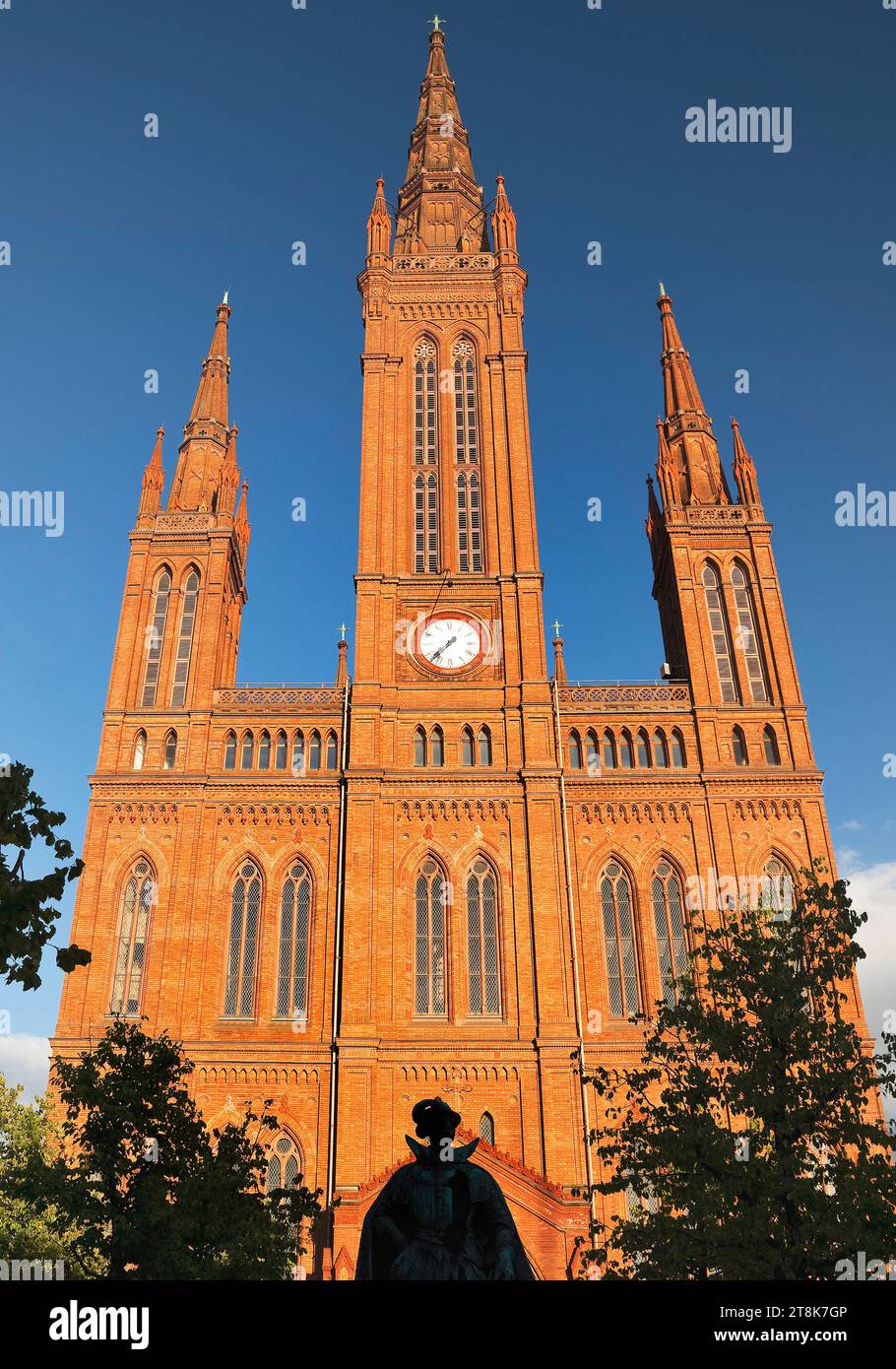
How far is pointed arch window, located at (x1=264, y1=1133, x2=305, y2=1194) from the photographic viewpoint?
32.3 metres

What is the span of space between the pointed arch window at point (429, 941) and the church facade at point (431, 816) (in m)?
0.10

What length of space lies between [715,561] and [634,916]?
49.6ft

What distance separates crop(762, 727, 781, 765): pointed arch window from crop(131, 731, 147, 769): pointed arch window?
22468 mm

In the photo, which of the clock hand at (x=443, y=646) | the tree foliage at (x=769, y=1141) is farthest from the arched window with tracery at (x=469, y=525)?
the tree foliage at (x=769, y=1141)

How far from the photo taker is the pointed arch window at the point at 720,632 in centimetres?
4072

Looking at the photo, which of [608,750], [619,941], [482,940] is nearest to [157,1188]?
[482,940]

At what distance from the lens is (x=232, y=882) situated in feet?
121

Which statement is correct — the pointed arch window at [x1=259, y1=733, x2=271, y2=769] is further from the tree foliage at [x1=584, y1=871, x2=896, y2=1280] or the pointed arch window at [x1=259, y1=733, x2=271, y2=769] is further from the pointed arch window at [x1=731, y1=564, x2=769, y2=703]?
the tree foliage at [x1=584, y1=871, x2=896, y2=1280]

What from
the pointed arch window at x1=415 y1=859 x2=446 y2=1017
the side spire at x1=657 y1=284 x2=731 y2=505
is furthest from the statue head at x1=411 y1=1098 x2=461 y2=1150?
the side spire at x1=657 y1=284 x2=731 y2=505

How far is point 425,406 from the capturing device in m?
47.1

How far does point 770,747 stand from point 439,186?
112ft
